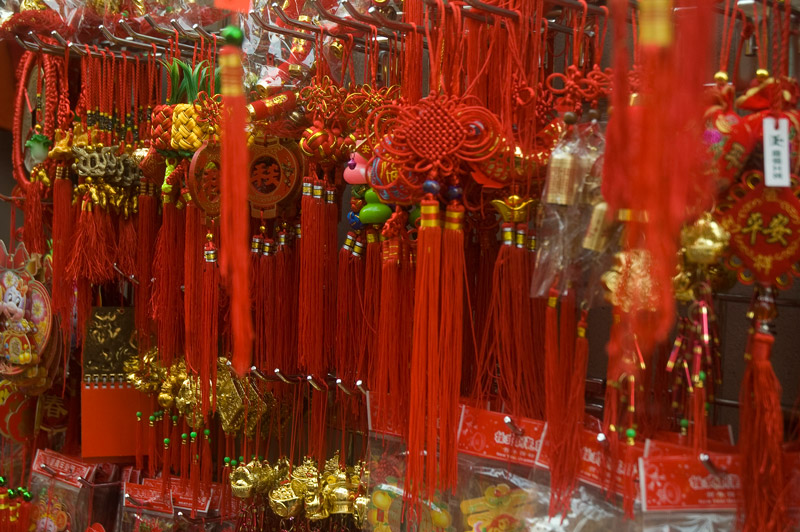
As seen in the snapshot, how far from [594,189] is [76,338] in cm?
154

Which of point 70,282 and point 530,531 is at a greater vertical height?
point 70,282

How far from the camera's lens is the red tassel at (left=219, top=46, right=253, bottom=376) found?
90 centimetres

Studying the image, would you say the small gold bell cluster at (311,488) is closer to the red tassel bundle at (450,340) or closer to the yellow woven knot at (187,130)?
the red tassel bundle at (450,340)

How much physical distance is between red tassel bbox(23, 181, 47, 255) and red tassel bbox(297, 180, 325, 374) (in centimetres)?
81

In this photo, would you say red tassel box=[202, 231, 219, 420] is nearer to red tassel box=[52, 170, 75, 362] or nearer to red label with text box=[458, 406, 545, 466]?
red tassel box=[52, 170, 75, 362]

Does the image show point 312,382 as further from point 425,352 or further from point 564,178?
point 564,178

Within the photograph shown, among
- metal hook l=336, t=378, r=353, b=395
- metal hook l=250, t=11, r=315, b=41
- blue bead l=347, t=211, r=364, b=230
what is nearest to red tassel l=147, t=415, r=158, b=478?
metal hook l=336, t=378, r=353, b=395

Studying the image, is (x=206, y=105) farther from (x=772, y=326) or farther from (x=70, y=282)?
(x=772, y=326)

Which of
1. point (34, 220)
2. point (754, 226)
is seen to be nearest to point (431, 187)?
point (754, 226)

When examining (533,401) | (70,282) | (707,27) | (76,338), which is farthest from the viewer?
(76,338)

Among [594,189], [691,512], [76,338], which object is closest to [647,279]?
[594,189]

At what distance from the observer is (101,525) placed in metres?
1.96

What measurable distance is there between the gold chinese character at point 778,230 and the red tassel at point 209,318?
1.02 m

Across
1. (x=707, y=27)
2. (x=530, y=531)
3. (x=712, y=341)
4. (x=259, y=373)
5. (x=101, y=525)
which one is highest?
(x=707, y=27)
